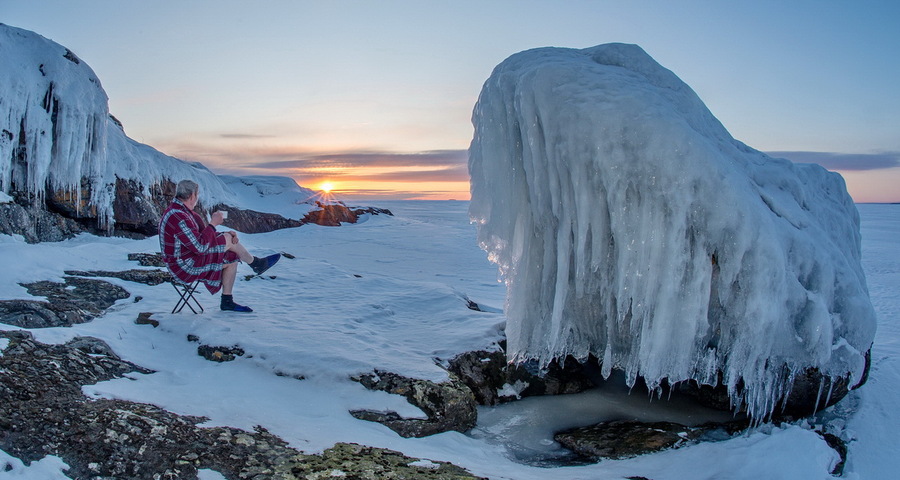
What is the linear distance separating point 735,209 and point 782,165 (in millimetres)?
1774

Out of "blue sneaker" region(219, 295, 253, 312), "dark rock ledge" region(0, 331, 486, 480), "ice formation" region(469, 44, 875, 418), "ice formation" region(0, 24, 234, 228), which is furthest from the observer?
"ice formation" region(0, 24, 234, 228)

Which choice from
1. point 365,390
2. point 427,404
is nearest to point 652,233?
point 427,404

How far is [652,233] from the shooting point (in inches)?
185

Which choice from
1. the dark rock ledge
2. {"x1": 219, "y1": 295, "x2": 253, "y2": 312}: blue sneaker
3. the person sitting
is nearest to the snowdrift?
the person sitting

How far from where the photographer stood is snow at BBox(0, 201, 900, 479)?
390cm

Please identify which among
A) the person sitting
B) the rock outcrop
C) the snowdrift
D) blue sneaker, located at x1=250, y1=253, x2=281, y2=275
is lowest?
the rock outcrop

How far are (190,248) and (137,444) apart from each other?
300cm

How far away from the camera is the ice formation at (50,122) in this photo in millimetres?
9867

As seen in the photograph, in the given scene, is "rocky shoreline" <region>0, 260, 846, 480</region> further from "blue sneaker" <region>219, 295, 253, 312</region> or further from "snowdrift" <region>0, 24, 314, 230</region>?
"snowdrift" <region>0, 24, 314, 230</region>

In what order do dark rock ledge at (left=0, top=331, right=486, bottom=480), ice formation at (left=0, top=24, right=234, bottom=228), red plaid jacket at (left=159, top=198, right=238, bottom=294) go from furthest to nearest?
ice formation at (left=0, top=24, right=234, bottom=228) → red plaid jacket at (left=159, top=198, right=238, bottom=294) → dark rock ledge at (left=0, top=331, right=486, bottom=480)

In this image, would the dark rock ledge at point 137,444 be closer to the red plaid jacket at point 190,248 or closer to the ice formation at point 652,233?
the red plaid jacket at point 190,248

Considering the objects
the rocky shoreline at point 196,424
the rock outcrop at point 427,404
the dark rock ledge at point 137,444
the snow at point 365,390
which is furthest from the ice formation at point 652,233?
the dark rock ledge at point 137,444

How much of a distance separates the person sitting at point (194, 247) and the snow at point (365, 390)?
44cm

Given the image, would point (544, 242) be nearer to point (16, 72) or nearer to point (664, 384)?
point (664, 384)
